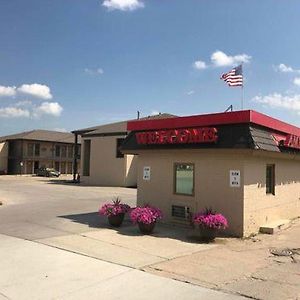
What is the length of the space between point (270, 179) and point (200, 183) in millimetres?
2784

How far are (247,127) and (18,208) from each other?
11.5 m

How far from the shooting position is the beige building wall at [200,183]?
12.9m

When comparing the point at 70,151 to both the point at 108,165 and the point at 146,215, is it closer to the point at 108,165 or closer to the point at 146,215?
the point at 108,165

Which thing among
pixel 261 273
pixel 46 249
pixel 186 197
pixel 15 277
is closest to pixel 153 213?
pixel 186 197

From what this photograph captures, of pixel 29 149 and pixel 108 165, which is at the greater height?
pixel 29 149

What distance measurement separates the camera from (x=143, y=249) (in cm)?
1067

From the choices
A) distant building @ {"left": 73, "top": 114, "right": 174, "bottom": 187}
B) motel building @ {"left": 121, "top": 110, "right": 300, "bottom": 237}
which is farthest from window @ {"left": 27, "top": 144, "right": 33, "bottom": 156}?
motel building @ {"left": 121, "top": 110, "right": 300, "bottom": 237}

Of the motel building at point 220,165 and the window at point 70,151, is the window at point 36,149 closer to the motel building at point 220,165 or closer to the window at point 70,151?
the window at point 70,151

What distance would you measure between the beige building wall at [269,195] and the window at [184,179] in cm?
190

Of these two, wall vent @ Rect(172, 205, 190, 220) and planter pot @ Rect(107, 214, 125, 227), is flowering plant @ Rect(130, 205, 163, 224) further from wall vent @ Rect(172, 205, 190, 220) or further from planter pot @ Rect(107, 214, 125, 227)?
wall vent @ Rect(172, 205, 190, 220)

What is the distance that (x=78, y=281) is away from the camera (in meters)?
7.71

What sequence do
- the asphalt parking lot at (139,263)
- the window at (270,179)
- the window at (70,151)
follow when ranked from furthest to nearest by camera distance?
1. the window at (70,151)
2. the window at (270,179)
3. the asphalt parking lot at (139,263)

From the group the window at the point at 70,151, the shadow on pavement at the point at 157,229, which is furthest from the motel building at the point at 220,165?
the window at the point at 70,151

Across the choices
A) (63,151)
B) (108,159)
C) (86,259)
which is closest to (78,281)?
(86,259)
